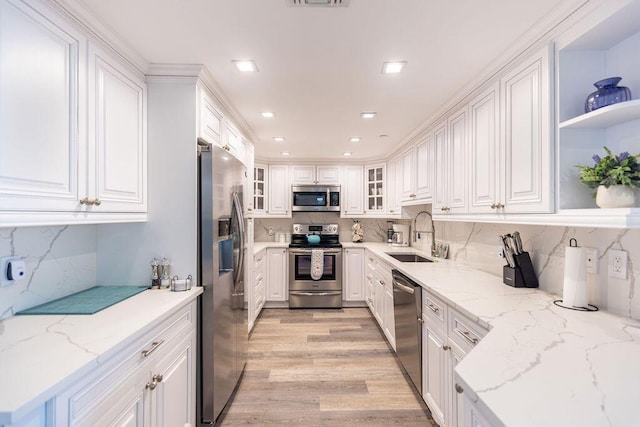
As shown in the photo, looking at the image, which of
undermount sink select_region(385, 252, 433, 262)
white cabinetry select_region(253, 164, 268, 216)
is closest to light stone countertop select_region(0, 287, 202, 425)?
undermount sink select_region(385, 252, 433, 262)

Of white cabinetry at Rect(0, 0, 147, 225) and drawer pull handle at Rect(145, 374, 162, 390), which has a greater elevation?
white cabinetry at Rect(0, 0, 147, 225)

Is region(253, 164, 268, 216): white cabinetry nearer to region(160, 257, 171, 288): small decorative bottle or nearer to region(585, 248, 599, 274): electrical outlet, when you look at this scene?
region(160, 257, 171, 288): small decorative bottle

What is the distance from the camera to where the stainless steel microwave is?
14.7 feet

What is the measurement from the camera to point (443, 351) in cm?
171

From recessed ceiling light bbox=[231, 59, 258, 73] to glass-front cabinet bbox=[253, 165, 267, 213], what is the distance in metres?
2.70

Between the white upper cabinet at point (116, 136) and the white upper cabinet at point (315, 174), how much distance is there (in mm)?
2891

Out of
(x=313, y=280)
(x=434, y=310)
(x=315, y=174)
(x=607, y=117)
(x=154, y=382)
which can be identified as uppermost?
(x=315, y=174)

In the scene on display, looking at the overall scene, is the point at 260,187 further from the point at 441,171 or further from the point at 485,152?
the point at 485,152

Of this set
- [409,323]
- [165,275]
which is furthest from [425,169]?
[165,275]

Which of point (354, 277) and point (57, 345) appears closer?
point (57, 345)

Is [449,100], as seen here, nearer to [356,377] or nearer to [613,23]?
[613,23]

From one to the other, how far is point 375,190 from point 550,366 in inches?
151

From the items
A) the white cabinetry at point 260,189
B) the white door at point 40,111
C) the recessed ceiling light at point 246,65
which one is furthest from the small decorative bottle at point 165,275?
the white cabinetry at point 260,189

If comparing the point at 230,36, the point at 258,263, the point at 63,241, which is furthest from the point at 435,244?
the point at 63,241
